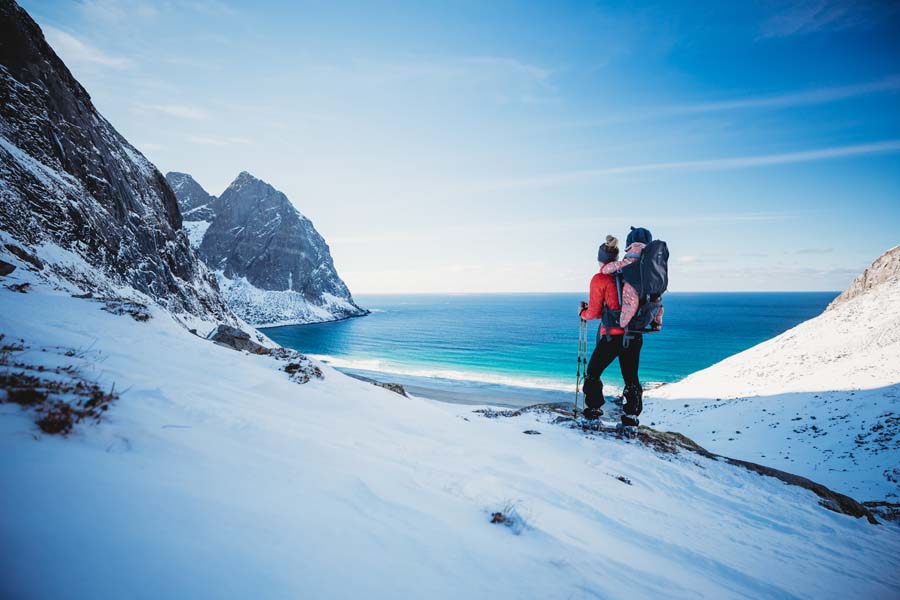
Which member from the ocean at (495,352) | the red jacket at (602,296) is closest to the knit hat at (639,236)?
the red jacket at (602,296)

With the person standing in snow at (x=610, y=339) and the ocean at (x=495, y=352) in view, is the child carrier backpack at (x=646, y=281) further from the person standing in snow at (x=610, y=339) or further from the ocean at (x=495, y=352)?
the ocean at (x=495, y=352)

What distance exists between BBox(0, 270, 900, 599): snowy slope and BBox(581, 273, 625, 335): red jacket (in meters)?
2.78

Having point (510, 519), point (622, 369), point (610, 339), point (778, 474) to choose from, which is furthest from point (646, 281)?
point (510, 519)

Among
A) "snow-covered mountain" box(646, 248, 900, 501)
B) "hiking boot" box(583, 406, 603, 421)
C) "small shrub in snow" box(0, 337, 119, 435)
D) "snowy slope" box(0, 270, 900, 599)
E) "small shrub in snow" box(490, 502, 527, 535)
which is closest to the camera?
"snowy slope" box(0, 270, 900, 599)

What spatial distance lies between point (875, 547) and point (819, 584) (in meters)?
2.67

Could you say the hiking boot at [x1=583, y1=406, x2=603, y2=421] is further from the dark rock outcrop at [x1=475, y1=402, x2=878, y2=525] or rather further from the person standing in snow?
the person standing in snow

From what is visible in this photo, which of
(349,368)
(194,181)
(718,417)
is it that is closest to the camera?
(718,417)

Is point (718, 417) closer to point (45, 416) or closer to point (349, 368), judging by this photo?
point (45, 416)

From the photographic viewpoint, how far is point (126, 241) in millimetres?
23047

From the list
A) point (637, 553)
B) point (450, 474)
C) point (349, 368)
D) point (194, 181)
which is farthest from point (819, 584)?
point (194, 181)

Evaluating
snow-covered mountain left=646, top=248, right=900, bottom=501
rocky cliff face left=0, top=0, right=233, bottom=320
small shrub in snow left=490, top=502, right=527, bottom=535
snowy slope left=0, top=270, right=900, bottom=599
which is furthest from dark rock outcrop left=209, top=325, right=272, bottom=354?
snow-covered mountain left=646, top=248, right=900, bottom=501

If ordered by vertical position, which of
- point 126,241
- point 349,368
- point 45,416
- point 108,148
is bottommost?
point 349,368

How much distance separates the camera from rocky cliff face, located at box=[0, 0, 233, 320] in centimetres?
1534

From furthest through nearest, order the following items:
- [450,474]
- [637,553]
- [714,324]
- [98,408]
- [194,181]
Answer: [194,181]
[714,324]
[450,474]
[637,553]
[98,408]
